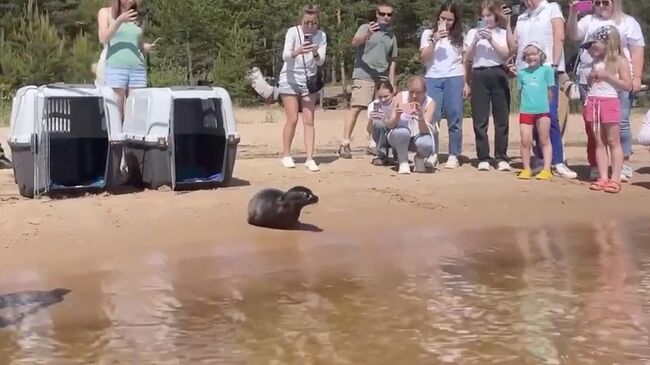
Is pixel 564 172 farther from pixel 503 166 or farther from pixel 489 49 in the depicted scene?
pixel 489 49

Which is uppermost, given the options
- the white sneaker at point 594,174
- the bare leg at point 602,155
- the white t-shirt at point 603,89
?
the white t-shirt at point 603,89

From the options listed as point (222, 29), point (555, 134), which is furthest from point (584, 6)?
point (222, 29)

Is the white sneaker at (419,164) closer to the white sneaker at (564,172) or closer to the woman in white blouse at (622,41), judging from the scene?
the white sneaker at (564,172)

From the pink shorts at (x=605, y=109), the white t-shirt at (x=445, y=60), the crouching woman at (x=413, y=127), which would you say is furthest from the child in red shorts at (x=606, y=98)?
the crouching woman at (x=413, y=127)

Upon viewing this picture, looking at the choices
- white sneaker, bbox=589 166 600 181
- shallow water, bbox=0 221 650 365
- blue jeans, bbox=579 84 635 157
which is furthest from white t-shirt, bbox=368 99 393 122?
shallow water, bbox=0 221 650 365

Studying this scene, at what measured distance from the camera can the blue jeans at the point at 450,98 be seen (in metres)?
10.1

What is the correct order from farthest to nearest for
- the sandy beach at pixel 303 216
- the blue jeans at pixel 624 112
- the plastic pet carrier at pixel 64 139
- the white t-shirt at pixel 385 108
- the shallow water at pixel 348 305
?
the white t-shirt at pixel 385 108 → the blue jeans at pixel 624 112 → the plastic pet carrier at pixel 64 139 → the sandy beach at pixel 303 216 → the shallow water at pixel 348 305

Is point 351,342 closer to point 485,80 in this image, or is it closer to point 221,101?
point 221,101

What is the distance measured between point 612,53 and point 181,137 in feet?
12.4

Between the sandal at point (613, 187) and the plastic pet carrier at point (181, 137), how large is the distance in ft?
10.7

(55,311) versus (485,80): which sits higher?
(485,80)

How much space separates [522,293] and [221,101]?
3.58 meters

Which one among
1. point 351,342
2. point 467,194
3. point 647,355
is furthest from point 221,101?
point 647,355

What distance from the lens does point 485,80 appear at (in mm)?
9930
